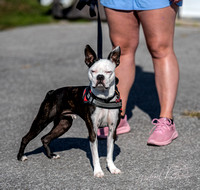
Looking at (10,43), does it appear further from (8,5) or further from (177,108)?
(8,5)

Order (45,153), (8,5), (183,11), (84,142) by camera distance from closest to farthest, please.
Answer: (45,153)
(84,142)
(183,11)
(8,5)

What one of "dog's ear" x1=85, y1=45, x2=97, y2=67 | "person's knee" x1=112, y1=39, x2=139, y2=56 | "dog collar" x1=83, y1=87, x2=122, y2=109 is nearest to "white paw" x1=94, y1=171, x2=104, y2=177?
"dog collar" x1=83, y1=87, x2=122, y2=109

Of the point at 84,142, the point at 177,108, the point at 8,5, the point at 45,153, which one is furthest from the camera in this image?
the point at 8,5

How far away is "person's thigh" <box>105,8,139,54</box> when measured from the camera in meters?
4.34

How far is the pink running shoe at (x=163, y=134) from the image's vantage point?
170 inches

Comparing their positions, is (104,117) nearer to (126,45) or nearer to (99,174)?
(99,174)

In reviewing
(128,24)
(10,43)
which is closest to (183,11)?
(10,43)

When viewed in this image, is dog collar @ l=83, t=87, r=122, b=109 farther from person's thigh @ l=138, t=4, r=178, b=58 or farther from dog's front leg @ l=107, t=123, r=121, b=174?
person's thigh @ l=138, t=4, r=178, b=58

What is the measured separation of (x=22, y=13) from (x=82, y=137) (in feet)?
48.7

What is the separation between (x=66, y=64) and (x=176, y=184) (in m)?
5.94

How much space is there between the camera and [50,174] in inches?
145

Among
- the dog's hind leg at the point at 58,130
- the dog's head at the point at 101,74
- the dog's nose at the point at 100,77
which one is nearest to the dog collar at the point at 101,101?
the dog's head at the point at 101,74

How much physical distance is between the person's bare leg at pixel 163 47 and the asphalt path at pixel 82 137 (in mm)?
507

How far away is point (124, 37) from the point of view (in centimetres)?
444
